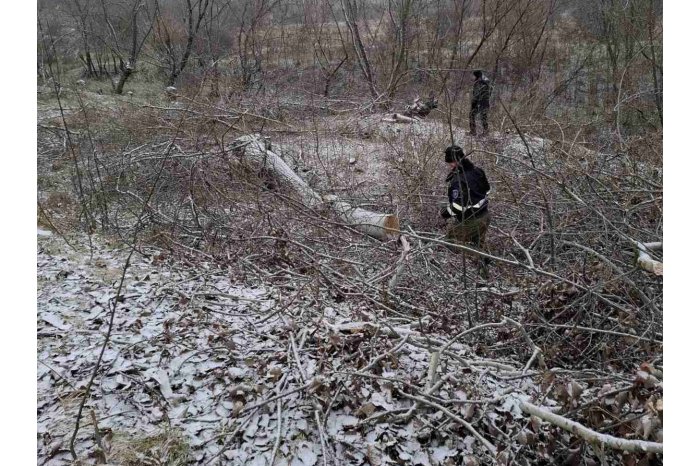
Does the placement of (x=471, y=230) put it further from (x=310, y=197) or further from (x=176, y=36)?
(x=176, y=36)

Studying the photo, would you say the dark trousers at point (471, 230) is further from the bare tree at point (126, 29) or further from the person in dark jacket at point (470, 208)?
the bare tree at point (126, 29)

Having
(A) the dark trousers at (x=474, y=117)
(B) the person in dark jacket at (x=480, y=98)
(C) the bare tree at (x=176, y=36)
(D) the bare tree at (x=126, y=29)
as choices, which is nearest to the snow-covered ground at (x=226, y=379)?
(A) the dark trousers at (x=474, y=117)

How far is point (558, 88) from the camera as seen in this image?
15164mm

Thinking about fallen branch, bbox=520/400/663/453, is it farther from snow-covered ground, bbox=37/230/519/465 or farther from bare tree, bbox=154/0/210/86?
bare tree, bbox=154/0/210/86

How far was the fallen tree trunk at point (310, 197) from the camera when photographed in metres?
6.07

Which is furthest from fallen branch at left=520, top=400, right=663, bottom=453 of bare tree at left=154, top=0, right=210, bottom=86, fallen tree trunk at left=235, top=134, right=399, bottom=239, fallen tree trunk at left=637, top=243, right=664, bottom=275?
bare tree at left=154, top=0, right=210, bottom=86

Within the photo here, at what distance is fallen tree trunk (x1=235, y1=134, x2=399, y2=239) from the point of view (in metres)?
6.07

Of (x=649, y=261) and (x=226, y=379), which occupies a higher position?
(x=649, y=261)

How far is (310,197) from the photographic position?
7105 mm

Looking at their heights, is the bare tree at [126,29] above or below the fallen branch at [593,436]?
above

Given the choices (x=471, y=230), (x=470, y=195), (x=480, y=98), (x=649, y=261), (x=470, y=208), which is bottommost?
(x=471, y=230)

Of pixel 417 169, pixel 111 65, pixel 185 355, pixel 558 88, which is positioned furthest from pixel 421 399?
pixel 111 65

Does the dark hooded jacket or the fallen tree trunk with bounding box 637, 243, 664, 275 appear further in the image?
the dark hooded jacket

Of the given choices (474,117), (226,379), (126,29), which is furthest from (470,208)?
(126,29)
